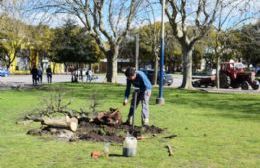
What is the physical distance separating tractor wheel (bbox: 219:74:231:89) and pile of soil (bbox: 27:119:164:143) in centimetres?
3014

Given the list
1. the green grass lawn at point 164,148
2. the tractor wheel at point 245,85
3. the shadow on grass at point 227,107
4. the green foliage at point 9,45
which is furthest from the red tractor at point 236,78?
the green foliage at point 9,45

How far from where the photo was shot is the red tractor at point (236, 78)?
138ft

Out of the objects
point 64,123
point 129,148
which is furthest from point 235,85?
point 129,148

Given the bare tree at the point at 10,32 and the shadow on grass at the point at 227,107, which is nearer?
the shadow on grass at the point at 227,107

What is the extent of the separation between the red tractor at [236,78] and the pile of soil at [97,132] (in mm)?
29730

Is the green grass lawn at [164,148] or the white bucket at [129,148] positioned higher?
the white bucket at [129,148]

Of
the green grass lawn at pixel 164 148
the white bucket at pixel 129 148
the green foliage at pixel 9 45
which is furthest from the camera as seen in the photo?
the green foliage at pixel 9 45

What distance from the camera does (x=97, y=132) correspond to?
496 inches

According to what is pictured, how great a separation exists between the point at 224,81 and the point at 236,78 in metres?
1.00

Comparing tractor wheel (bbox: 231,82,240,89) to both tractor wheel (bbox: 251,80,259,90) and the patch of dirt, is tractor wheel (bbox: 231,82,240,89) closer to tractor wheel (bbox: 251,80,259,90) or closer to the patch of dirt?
tractor wheel (bbox: 251,80,259,90)

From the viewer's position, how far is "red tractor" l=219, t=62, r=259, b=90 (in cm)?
4212

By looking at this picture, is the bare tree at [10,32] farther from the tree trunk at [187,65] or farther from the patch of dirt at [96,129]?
the patch of dirt at [96,129]

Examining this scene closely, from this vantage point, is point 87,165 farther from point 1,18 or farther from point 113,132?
point 1,18

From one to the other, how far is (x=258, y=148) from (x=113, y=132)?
3366mm
